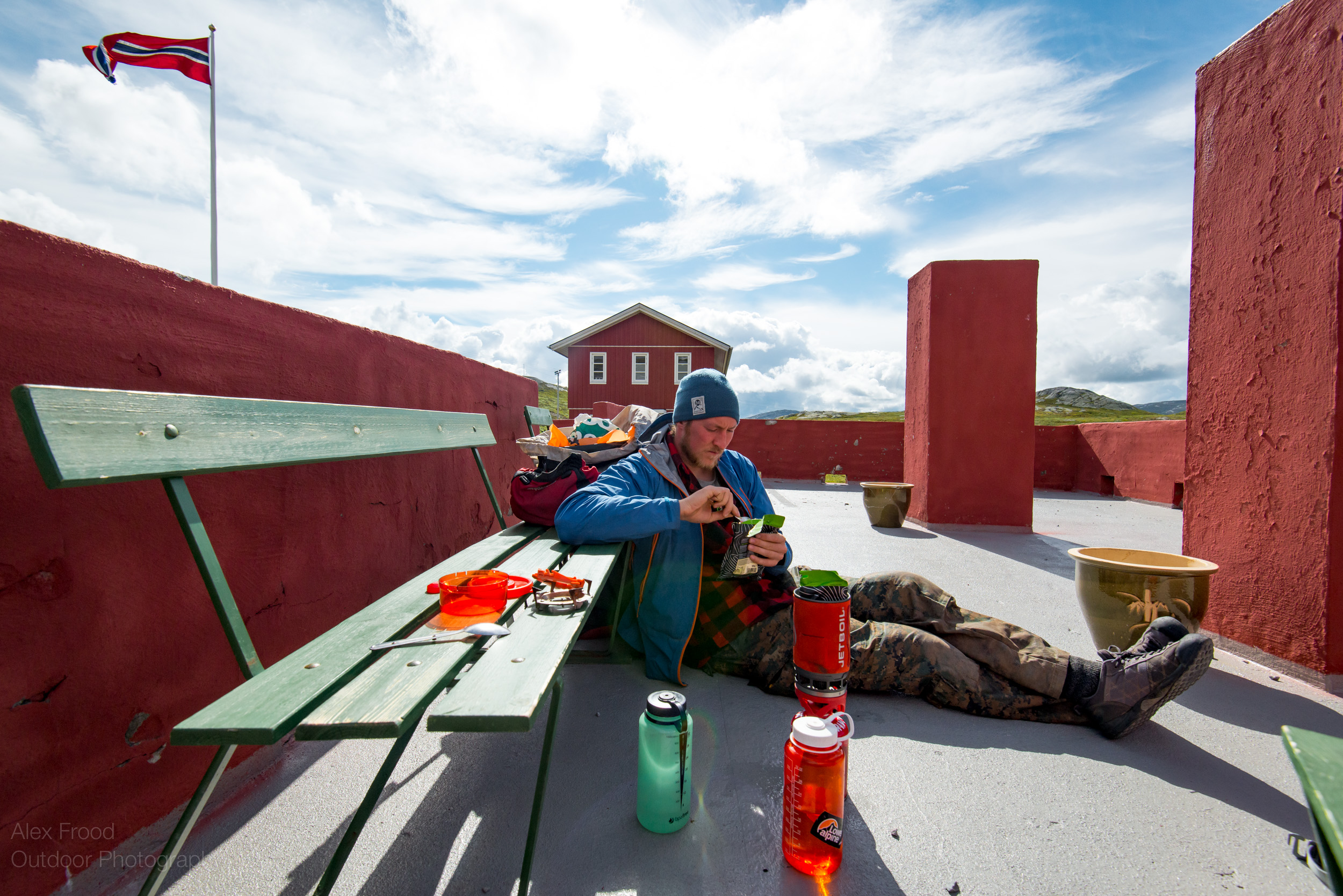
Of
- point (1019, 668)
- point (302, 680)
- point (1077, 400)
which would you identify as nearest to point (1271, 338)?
point (1019, 668)

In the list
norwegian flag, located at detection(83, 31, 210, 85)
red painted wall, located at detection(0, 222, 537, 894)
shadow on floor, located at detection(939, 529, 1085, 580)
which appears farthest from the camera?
norwegian flag, located at detection(83, 31, 210, 85)

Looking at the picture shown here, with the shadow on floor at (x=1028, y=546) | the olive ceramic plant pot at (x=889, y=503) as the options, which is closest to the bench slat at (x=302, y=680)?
the shadow on floor at (x=1028, y=546)

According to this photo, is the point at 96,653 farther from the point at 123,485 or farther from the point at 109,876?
the point at 109,876

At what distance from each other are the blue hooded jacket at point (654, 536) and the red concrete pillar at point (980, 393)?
4586 mm

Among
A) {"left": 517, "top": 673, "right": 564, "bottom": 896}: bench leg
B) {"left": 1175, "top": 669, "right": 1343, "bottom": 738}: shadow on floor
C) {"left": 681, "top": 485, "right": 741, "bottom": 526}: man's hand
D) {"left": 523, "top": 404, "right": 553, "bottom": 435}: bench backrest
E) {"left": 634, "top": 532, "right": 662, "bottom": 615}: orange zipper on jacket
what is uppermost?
{"left": 523, "top": 404, "right": 553, "bottom": 435}: bench backrest

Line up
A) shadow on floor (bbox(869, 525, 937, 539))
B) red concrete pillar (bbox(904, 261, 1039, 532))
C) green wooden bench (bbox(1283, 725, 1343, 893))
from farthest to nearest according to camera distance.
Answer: red concrete pillar (bbox(904, 261, 1039, 532)) < shadow on floor (bbox(869, 525, 937, 539)) < green wooden bench (bbox(1283, 725, 1343, 893))

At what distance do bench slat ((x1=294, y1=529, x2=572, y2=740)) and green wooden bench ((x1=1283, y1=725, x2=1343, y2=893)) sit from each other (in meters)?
1.19

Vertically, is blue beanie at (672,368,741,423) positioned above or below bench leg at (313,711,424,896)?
above

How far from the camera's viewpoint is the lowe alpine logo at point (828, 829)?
139cm

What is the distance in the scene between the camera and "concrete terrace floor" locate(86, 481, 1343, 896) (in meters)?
1.40

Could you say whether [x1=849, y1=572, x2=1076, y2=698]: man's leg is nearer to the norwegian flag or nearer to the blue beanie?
the blue beanie

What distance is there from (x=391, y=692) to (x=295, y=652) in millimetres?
482

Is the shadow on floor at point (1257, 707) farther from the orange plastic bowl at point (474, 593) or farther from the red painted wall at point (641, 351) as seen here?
the red painted wall at point (641, 351)

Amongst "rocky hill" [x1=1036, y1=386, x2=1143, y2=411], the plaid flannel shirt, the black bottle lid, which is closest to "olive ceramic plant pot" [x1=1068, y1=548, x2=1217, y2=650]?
the plaid flannel shirt
